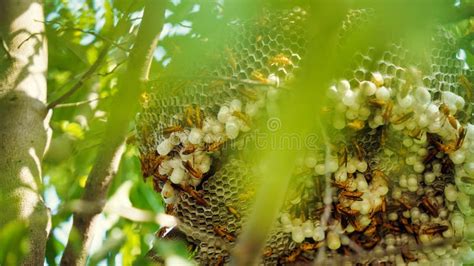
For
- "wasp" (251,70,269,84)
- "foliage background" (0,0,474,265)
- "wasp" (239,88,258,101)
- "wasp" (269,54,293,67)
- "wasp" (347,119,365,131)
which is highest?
"wasp" (269,54,293,67)

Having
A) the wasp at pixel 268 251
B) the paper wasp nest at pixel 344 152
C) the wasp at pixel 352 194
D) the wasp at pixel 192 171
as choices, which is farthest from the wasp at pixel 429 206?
the wasp at pixel 192 171

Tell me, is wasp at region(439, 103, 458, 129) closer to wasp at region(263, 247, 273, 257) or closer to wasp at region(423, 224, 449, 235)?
wasp at region(423, 224, 449, 235)

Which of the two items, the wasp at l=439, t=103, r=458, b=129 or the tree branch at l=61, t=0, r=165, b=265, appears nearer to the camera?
the wasp at l=439, t=103, r=458, b=129

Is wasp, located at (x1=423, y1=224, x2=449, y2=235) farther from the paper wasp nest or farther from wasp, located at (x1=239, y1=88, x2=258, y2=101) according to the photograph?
wasp, located at (x1=239, y1=88, x2=258, y2=101)

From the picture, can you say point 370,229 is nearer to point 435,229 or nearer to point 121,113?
point 435,229

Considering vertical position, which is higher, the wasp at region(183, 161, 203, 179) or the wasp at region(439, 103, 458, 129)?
the wasp at region(439, 103, 458, 129)

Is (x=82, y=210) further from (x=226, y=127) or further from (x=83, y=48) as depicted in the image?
(x=83, y=48)

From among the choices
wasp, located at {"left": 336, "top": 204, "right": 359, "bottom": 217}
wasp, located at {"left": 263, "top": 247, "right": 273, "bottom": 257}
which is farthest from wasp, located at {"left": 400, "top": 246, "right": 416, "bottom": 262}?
wasp, located at {"left": 263, "top": 247, "right": 273, "bottom": 257}
